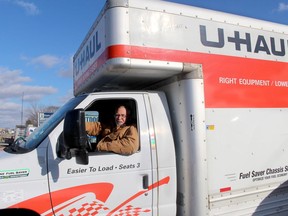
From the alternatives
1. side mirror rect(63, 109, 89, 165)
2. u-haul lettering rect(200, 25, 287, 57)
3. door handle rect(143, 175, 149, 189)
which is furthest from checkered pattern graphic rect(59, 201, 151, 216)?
u-haul lettering rect(200, 25, 287, 57)

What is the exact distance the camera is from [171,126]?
387 cm

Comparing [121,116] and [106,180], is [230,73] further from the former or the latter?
[106,180]

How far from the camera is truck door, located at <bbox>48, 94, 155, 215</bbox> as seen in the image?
3.24 m

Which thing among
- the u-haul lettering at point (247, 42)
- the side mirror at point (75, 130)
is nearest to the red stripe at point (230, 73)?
the u-haul lettering at point (247, 42)

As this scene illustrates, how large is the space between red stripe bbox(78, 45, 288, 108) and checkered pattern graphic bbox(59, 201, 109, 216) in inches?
61.5

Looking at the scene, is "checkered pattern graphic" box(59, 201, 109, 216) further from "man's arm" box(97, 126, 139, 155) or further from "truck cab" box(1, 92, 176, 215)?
"man's arm" box(97, 126, 139, 155)

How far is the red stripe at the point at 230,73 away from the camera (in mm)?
3633

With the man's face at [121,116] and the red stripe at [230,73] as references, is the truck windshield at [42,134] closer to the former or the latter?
the man's face at [121,116]

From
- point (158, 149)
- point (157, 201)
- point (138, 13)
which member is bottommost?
point (157, 201)

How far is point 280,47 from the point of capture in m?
4.51

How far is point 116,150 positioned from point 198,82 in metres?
1.26

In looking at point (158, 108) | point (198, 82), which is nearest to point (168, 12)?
point (198, 82)

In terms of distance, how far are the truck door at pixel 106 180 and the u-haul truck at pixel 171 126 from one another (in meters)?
0.01

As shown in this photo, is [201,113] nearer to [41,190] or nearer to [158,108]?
[158,108]
